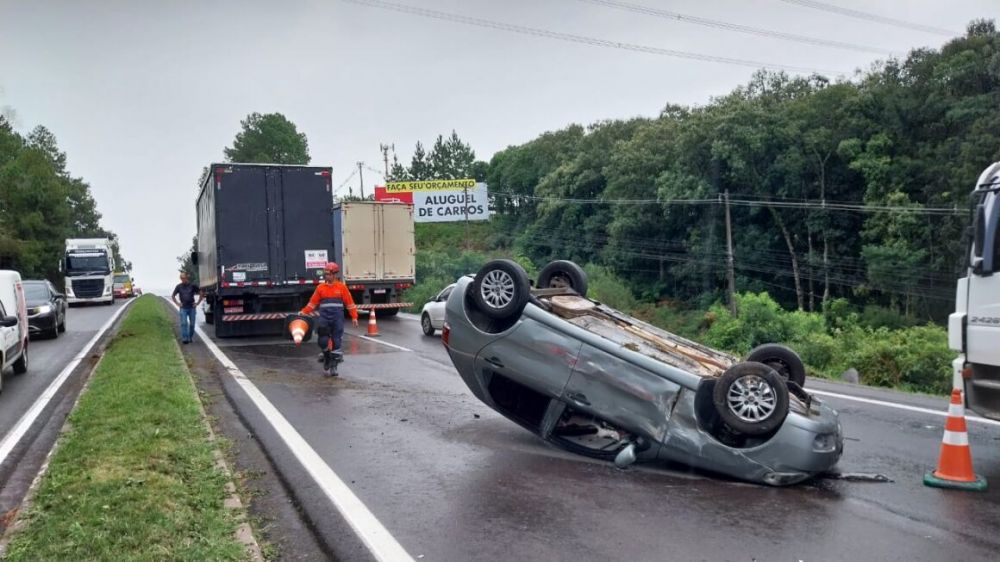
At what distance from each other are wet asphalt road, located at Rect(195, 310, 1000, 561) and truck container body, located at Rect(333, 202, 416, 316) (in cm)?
1754

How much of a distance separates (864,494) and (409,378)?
7687 millimetres

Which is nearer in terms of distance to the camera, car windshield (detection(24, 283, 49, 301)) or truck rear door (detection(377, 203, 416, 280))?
car windshield (detection(24, 283, 49, 301))

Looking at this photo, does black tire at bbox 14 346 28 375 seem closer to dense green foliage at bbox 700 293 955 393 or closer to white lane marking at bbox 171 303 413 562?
white lane marking at bbox 171 303 413 562

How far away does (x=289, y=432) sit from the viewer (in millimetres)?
8422

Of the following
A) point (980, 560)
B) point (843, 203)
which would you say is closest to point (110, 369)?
point (980, 560)

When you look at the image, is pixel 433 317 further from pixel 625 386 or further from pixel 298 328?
pixel 625 386

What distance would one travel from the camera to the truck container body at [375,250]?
2686cm

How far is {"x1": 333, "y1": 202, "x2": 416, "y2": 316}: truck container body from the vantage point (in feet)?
88.1

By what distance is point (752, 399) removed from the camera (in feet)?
20.1

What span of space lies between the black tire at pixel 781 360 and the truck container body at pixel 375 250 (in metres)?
20.0

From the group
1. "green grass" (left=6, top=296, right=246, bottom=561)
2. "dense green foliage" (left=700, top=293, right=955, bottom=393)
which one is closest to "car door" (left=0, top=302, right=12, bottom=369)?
"green grass" (left=6, top=296, right=246, bottom=561)

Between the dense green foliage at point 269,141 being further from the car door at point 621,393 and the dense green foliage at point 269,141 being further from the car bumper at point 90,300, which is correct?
the car door at point 621,393

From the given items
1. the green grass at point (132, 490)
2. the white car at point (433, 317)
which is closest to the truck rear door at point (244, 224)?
the white car at point (433, 317)

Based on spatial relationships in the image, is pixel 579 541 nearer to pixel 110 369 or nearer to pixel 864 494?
pixel 864 494
